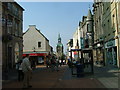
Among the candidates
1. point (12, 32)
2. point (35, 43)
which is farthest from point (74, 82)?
point (35, 43)

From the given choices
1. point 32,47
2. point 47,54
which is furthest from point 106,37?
point 32,47

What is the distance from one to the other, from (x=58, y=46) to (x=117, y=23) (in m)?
91.8

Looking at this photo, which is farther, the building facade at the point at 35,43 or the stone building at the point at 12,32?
the building facade at the point at 35,43

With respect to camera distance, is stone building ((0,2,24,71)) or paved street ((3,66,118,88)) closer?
paved street ((3,66,118,88))

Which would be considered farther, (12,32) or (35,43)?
(35,43)

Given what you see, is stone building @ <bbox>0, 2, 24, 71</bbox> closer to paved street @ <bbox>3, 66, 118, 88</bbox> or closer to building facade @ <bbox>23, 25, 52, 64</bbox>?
paved street @ <bbox>3, 66, 118, 88</bbox>

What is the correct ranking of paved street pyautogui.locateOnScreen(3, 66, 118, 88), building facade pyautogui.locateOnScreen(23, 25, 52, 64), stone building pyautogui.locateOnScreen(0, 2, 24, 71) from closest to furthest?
paved street pyautogui.locateOnScreen(3, 66, 118, 88) < stone building pyautogui.locateOnScreen(0, 2, 24, 71) < building facade pyautogui.locateOnScreen(23, 25, 52, 64)

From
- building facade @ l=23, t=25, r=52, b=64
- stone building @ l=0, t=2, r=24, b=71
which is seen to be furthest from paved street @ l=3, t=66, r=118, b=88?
building facade @ l=23, t=25, r=52, b=64

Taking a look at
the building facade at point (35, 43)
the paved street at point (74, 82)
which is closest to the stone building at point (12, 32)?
the paved street at point (74, 82)

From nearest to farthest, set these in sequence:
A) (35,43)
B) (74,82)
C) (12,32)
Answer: (74,82) → (12,32) → (35,43)

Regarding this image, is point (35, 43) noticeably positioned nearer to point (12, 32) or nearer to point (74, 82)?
point (12, 32)

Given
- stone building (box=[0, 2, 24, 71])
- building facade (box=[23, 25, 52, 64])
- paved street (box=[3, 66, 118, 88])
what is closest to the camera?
paved street (box=[3, 66, 118, 88])

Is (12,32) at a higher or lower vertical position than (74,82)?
higher

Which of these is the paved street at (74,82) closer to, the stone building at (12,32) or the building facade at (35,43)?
the stone building at (12,32)
